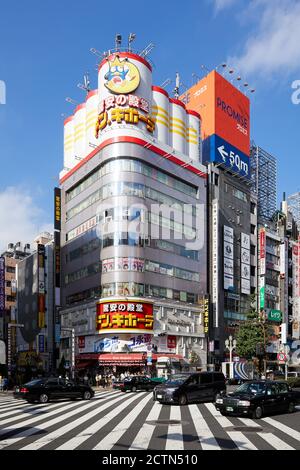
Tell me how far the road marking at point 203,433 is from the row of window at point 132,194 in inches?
1721

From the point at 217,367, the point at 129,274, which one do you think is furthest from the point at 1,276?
the point at 217,367

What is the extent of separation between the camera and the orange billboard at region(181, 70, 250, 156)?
84250 mm

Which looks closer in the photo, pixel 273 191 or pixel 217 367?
pixel 217 367

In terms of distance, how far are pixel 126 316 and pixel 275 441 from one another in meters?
47.0

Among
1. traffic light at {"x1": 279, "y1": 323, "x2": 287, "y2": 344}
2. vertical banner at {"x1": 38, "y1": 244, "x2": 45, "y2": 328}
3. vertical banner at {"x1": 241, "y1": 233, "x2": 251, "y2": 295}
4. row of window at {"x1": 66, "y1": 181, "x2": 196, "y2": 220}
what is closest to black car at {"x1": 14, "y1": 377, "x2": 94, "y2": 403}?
row of window at {"x1": 66, "y1": 181, "x2": 196, "y2": 220}

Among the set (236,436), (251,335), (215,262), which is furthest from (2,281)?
(236,436)

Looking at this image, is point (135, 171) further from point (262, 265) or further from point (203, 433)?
point (203, 433)

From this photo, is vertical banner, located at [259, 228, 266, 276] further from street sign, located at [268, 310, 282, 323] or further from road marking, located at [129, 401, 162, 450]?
road marking, located at [129, 401, 162, 450]

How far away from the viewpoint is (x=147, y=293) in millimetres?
64688

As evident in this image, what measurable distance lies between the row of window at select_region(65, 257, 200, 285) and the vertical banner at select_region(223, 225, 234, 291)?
6430 mm

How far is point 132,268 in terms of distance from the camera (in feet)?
208

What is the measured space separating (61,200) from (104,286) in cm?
2126

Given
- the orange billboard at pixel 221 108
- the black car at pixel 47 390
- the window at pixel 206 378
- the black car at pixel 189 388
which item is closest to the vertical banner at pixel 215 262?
the orange billboard at pixel 221 108
